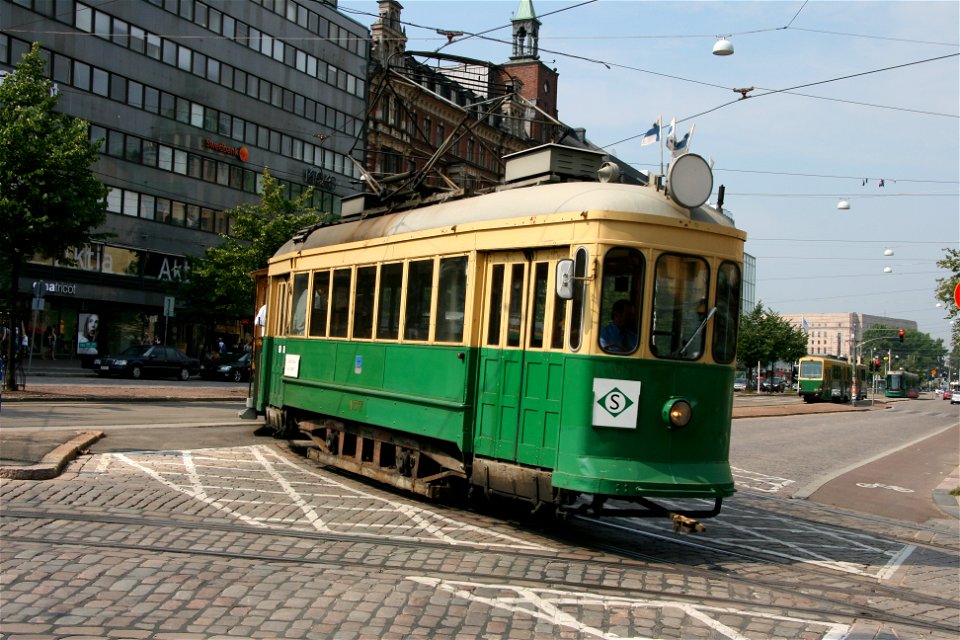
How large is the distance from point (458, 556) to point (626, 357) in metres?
2.04

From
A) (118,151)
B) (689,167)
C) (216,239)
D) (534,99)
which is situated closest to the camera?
(689,167)

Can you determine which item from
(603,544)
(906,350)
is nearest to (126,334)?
(603,544)

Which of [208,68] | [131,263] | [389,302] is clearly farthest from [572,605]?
[208,68]

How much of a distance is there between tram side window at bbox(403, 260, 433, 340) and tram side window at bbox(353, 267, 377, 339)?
0.90m

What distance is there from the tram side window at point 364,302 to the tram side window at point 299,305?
181 cm

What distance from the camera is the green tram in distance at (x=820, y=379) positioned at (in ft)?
194

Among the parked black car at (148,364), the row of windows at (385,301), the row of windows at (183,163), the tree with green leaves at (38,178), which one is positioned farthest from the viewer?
the row of windows at (183,163)

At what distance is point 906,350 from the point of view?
17012 cm

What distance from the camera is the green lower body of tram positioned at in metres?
7.57

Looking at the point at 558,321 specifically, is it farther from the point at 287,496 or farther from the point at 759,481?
the point at 759,481

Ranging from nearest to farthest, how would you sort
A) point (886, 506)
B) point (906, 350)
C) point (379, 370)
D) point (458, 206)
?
point (458, 206)
point (379, 370)
point (886, 506)
point (906, 350)

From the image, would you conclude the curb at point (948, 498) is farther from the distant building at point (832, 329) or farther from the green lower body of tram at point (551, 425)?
the distant building at point (832, 329)

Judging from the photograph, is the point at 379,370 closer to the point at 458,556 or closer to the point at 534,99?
the point at 458,556

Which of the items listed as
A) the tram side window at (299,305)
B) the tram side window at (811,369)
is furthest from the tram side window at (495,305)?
the tram side window at (811,369)
